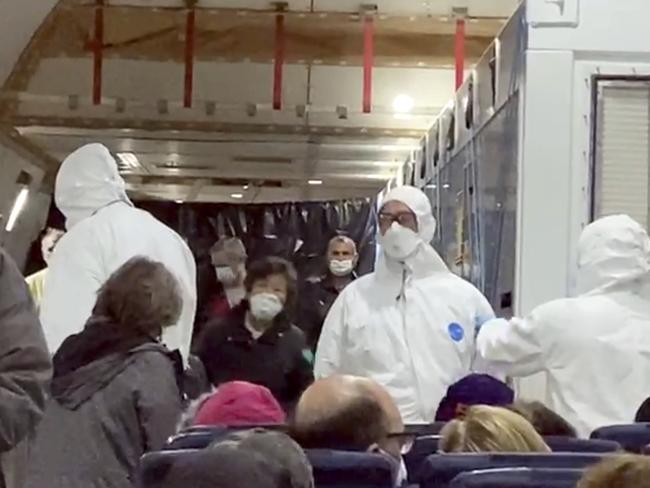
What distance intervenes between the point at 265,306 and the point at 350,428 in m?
2.68

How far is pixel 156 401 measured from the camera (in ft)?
12.3

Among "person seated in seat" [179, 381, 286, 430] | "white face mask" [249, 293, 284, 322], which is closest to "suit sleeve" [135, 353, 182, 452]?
"person seated in seat" [179, 381, 286, 430]

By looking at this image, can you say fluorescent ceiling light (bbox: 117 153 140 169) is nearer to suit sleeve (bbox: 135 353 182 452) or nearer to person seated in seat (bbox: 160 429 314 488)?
suit sleeve (bbox: 135 353 182 452)

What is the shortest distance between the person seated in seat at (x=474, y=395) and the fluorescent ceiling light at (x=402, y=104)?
209 inches

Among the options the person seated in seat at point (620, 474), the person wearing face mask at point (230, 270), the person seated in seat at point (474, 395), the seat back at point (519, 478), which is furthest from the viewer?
the person wearing face mask at point (230, 270)

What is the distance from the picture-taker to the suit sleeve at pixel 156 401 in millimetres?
3732

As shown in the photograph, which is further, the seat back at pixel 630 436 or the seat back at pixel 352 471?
the seat back at pixel 630 436

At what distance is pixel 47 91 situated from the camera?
9078mm

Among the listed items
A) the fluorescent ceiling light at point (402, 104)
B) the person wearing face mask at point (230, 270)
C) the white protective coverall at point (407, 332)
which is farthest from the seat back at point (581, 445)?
the fluorescent ceiling light at point (402, 104)

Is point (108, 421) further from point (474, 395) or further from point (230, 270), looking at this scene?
point (230, 270)

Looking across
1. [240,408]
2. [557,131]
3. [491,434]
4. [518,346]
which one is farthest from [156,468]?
[557,131]

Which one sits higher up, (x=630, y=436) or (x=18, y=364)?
(x=18, y=364)

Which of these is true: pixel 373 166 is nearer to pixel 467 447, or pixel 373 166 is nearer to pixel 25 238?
pixel 25 238

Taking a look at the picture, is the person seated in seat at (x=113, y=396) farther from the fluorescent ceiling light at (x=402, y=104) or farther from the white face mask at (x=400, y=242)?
the fluorescent ceiling light at (x=402, y=104)
